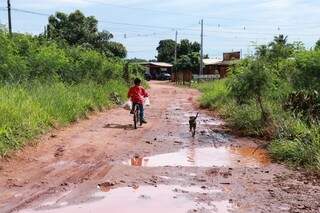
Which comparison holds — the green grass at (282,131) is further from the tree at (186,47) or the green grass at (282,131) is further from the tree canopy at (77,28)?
the tree at (186,47)

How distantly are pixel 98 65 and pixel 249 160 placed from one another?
18984 millimetres

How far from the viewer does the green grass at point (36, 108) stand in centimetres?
1172

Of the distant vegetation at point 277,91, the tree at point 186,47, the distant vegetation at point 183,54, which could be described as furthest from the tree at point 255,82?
the tree at point 186,47

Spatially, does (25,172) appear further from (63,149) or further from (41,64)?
(41,64)

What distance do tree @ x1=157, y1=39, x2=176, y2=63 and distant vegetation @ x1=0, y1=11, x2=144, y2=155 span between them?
76091 millimetres

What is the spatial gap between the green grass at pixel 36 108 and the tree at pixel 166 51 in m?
87.9

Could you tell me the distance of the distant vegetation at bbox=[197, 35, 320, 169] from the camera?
14.5 meters

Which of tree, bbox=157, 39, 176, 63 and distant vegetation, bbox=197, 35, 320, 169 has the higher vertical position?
tree, bbox=157, 39, 176, 63

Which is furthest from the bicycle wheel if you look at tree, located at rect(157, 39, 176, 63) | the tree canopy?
tree, located at rect(157, 39, 176, 63)

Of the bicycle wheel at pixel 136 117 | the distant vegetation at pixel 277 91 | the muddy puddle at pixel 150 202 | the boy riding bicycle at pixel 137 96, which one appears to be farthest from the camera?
the boy riding bicycle at pixel 137 96

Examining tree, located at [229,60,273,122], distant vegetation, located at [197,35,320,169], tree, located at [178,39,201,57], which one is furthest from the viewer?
tree, located at [178,39,201,57]

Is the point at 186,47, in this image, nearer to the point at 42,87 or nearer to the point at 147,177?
the point at 42,87

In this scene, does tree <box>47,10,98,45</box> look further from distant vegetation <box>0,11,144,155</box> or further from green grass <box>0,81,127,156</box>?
green grass <box>0,81,127,156</box>

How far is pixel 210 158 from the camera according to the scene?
11.7m
